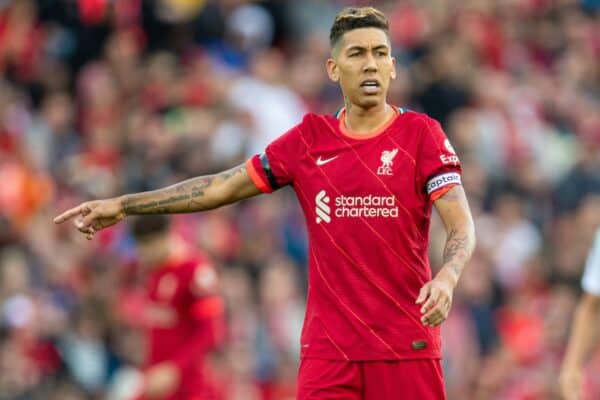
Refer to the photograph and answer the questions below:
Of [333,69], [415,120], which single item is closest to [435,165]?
[415,120]

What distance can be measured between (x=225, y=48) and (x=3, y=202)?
365 centimetres

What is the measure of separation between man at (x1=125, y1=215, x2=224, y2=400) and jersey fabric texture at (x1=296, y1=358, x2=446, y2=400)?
373cm

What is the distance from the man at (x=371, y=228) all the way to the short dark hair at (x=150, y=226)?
3.60 metres

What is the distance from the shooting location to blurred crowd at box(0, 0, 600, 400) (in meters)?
14.3

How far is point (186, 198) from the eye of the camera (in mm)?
8148

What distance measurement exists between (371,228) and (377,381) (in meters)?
0.71

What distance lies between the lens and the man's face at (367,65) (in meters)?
7.82

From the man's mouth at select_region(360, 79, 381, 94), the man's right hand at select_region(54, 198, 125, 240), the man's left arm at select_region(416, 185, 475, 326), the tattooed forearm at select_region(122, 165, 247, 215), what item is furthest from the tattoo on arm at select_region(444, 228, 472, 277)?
the man's right hand at select_region(54, 198, 125, 240)

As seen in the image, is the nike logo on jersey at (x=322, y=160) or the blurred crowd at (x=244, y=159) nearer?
the nike logo on jersey at (x=322, y=160)

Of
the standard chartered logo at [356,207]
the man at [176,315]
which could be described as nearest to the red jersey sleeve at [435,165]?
the standard chartered logo at [356,207]

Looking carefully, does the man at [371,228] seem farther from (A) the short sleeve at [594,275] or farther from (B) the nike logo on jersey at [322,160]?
(A) the short sleeve at [594,275]

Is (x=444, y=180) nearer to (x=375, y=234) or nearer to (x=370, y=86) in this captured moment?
(x=375, y=234)

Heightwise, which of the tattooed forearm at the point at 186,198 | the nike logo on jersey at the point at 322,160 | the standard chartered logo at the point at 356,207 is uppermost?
the nike logo on jersey at the point at 322,160

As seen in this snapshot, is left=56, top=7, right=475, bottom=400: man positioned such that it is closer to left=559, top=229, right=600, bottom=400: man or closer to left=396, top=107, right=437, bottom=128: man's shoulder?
left=396, top=107, right=437, bottom=128: man's shoulder
